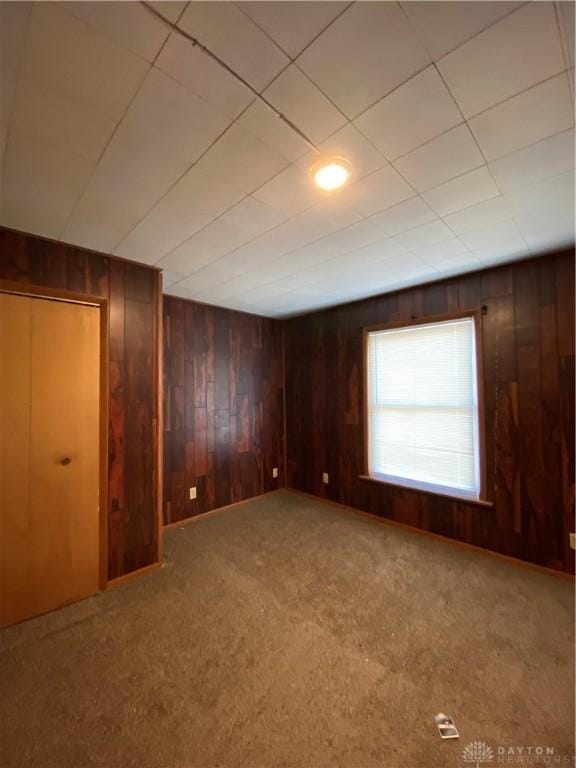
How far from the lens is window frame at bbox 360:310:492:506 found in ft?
8.83

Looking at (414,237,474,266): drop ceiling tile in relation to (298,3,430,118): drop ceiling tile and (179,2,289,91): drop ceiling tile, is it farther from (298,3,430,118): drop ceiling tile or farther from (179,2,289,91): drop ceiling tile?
(179,2,289,91): drop ceiling tile

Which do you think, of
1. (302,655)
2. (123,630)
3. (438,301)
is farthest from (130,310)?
(438,301)

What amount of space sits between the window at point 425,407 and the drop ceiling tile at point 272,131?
2254 mm

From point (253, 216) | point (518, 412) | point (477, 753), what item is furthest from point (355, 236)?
point (477, 753)

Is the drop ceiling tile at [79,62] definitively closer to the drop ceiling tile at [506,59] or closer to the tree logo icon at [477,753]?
the drop ceiling tile at [506,59]

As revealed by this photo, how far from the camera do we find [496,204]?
5.79ft

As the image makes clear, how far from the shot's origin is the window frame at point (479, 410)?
2.69m

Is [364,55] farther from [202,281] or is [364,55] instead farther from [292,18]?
[202,281]

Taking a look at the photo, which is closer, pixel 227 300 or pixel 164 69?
pixel 164 69

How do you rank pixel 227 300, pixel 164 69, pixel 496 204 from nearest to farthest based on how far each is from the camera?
pixel 164 69
pixel 496 204
pixel 227 300

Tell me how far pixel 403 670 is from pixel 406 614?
0.44 metres

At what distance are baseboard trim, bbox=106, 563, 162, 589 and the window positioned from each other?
2.36m

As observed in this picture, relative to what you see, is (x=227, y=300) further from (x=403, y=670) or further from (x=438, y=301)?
(x=403, y=670)

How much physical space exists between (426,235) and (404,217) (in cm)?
34
